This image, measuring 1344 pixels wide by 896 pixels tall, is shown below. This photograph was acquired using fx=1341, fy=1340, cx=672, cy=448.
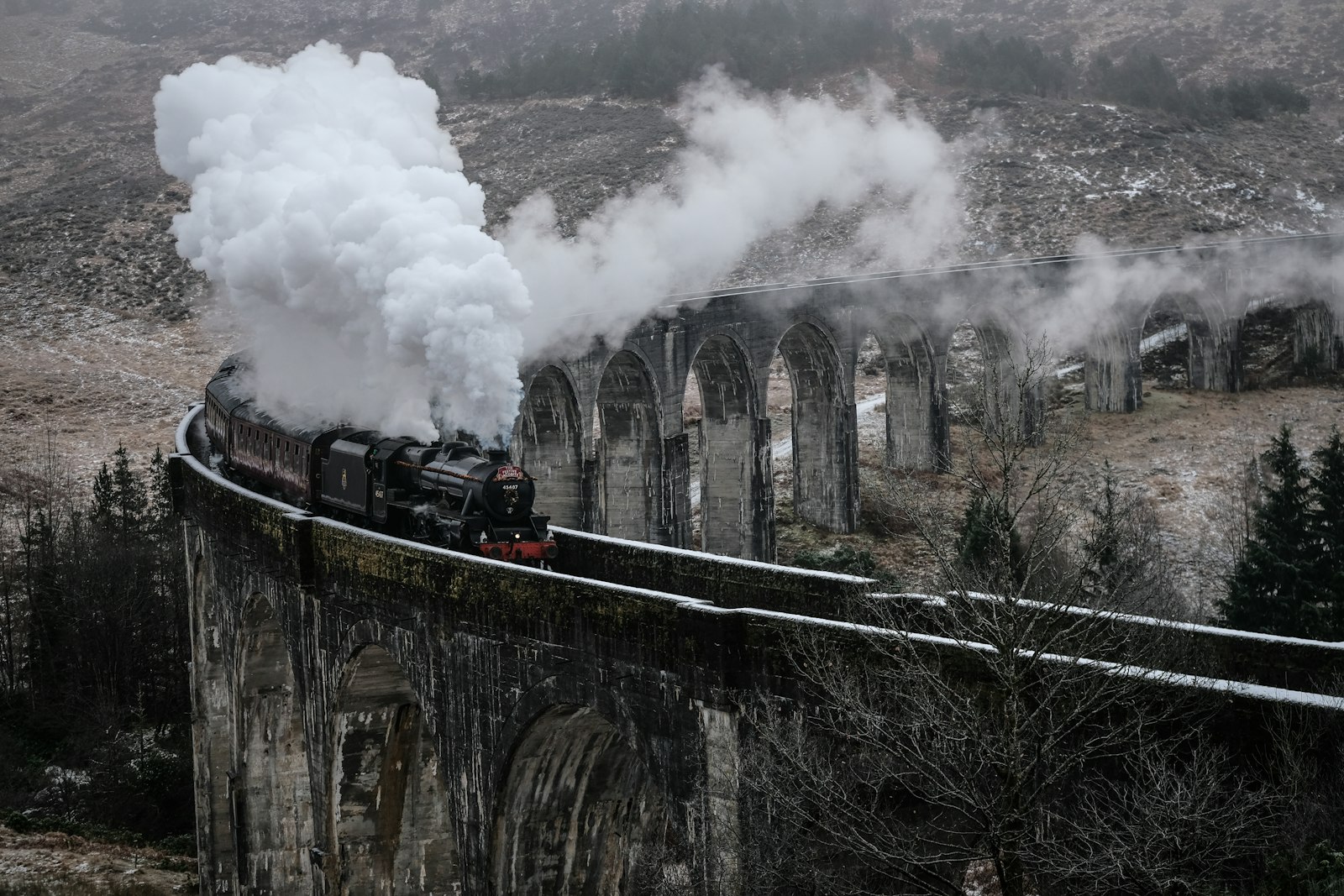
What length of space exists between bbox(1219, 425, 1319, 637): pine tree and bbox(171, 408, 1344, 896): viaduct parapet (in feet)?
53.9

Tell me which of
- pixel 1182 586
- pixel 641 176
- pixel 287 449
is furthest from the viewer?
pixel 641 176

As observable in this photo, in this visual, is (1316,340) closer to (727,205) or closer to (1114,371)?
(1114,371)

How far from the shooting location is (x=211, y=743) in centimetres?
2859

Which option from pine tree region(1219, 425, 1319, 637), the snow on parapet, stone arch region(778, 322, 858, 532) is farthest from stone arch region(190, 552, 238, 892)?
pine tree region(1219, 425, 1319, 637)

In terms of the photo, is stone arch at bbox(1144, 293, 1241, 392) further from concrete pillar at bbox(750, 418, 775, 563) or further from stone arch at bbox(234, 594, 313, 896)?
stone arch at bbox(234, 594, 313, 896)

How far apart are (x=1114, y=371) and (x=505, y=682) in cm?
4269

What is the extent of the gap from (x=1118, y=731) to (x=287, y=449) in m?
17.1

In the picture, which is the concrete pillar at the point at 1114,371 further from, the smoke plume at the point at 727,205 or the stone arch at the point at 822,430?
the smoke plume at the point at 727,205

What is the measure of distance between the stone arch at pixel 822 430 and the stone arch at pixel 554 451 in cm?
1111

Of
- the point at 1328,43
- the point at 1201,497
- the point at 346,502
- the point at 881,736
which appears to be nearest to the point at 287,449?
the point at 346,502

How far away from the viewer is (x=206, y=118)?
1082 inches

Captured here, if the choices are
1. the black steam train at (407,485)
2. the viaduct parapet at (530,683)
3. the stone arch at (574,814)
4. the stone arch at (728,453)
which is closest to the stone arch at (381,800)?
the viaduct parapet at (530,683)

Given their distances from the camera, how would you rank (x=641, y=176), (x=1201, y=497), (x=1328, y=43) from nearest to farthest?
(x=1201, y=497)
(x=641, y=176)
(x=1328, y=43)

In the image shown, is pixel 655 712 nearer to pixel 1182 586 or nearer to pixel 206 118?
pixel 206 118
